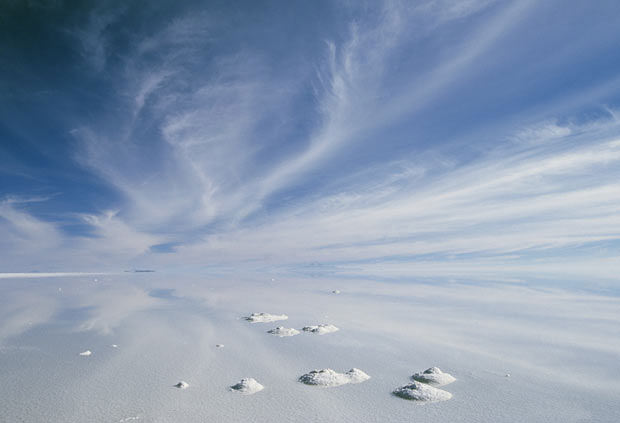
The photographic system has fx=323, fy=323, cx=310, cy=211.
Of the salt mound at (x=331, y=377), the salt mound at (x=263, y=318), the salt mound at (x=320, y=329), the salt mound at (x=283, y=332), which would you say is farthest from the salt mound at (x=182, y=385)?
the salt mound at (x=263, y=318)

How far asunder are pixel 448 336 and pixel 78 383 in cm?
689

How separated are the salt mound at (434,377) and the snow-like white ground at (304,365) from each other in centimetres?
13

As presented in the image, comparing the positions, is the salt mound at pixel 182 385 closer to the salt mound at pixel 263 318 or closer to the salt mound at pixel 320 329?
the salt mound at pixel 320 329

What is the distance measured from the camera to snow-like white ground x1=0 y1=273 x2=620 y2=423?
3.65 meters

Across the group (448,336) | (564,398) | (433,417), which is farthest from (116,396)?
(448,336)

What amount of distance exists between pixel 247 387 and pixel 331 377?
1148 millimetres

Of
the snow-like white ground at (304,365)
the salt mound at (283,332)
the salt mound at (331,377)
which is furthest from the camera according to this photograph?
the salt mound at (283,332)

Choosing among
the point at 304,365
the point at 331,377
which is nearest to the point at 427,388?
the point at 331,377

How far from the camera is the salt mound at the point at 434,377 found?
4473 millimetres

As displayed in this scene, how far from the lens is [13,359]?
5.54m

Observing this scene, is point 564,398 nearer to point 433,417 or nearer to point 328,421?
point 433,417

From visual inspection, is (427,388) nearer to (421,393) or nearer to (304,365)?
(421,393)

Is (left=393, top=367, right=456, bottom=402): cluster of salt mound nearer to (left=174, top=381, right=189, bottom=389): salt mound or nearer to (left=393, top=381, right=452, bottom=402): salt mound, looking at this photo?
(left=393, top=381, right=452, bottom=402): salt mound

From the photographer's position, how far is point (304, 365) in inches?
205
